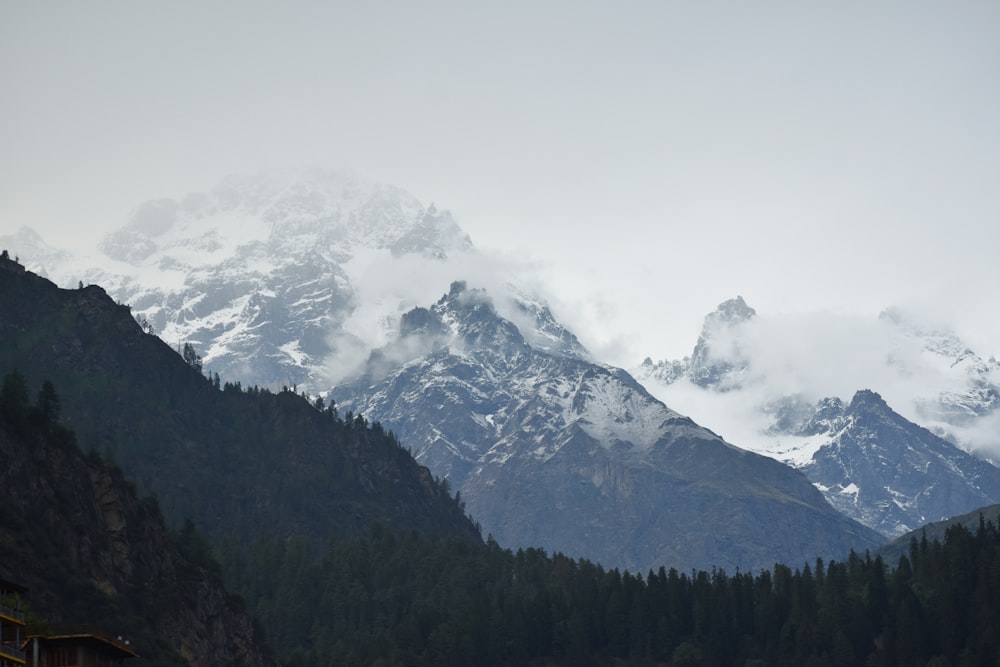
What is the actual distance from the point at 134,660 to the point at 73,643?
8540 centimetres

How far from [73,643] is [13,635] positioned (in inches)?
150

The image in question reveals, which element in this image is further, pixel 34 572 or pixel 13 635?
pixel 34 572

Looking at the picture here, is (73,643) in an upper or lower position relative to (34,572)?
lower

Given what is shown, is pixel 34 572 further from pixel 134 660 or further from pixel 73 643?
pixel 73 643

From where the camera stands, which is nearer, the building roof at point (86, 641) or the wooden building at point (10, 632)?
the wooden building at point (10, 632)

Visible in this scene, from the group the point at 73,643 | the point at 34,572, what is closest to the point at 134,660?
the point at 34,572

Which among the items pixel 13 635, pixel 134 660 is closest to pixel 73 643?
pixel 13 635

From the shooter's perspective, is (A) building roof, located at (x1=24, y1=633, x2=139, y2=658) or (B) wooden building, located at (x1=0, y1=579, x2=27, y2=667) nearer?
(B) wooden building, located at (x1=0, y1=579, x2=27, y2=667)

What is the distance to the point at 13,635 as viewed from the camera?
10669 cm

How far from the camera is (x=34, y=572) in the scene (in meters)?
195

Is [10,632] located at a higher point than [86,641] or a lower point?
lower

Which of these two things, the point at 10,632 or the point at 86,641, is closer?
the point at 10,632

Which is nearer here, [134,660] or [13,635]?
[13,635]

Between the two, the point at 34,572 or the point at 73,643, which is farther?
the point at 34,572
